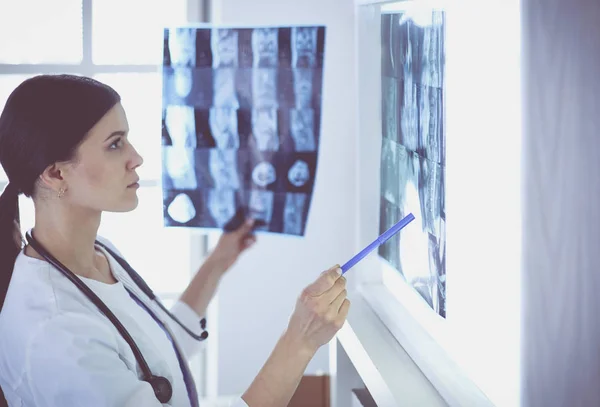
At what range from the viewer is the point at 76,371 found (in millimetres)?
919

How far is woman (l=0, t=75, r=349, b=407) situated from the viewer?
0.94 metres

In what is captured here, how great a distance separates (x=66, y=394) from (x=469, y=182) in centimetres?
56

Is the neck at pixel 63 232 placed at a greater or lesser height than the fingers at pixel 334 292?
greater

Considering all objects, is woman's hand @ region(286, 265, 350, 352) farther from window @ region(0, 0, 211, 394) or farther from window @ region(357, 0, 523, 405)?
window @ region(0, 0, 211, 394)

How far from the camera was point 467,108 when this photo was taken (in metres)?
0.74

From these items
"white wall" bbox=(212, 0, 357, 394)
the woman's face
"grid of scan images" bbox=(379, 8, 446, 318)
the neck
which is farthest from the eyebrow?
"white wall" bbox=(212, 0, 357, 394)

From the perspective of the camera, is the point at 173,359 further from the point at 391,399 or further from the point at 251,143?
the point at 251,143

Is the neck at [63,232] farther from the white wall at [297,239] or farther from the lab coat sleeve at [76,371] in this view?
the white wall at [297,239]

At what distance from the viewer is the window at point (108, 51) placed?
210 cm

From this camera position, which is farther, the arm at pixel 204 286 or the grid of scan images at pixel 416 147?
the arm at pixel 204 286

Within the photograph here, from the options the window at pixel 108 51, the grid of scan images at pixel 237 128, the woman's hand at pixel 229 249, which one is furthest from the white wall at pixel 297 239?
the woman's hand at pixel 229 249

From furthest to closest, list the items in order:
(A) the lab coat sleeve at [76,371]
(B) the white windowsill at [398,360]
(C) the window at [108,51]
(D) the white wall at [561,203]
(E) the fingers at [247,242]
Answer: (C) the window at [108,51]
(E) the fingers at [247,242]
(A) the lab coat sleeve at [76,371]
(B) the white windowsill at [398,360]
(D) the white wall at [561,203]

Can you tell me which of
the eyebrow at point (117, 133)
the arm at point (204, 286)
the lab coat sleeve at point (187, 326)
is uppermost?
the eyebrow at point (117, 133)

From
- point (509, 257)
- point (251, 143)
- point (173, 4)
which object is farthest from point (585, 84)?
point (173, 4)
